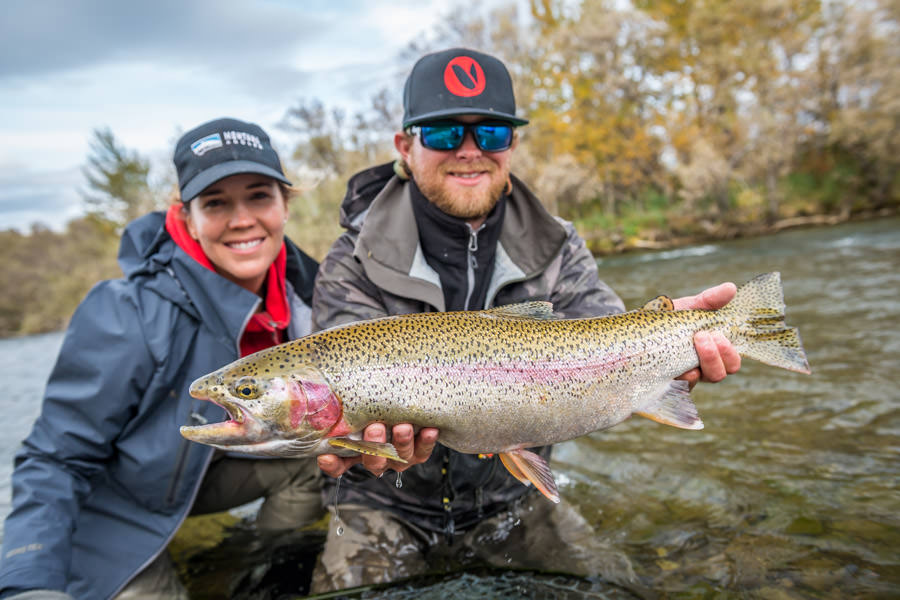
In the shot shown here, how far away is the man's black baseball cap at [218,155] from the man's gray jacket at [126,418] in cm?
38

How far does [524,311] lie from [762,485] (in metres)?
2.33

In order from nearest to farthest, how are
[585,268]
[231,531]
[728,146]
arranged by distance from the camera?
1. [585,268]
2. [231,531]
3. [728,146]

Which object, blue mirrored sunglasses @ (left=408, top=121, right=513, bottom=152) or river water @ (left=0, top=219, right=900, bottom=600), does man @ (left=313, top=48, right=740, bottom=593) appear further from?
river water @ (left=0, top=219, right=900, bottom=600)

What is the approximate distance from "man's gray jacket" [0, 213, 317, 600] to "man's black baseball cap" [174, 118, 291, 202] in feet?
1.26

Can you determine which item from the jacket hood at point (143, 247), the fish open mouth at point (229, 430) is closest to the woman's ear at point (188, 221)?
the jacket hood at point (143, 247)

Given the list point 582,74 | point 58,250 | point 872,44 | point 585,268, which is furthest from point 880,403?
point 58,250

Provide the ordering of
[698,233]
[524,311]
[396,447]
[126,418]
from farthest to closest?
[698,233] < [126,418] < [524,311] < [396,447]

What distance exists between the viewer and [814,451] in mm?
3660

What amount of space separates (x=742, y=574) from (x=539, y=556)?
937 millimetres

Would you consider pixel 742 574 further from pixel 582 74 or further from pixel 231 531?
pixel 582 74

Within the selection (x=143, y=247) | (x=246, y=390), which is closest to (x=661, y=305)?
(x=246, y=390)

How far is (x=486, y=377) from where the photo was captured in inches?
76.7

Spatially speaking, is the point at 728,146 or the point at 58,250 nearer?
the point at 728,146

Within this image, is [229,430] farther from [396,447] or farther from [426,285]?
[426,285]
